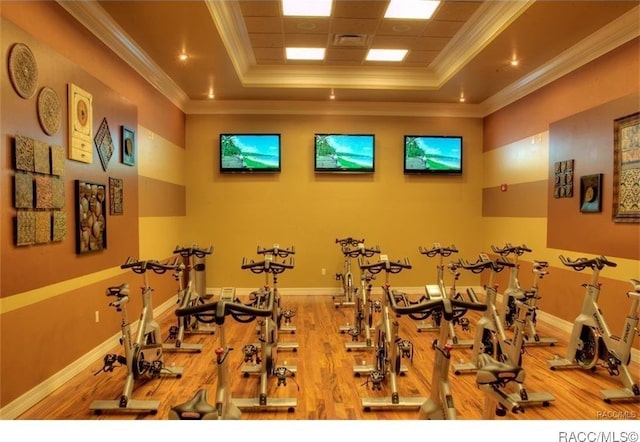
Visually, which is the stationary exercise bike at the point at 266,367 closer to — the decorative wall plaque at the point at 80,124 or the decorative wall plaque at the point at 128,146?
the decorative wall plaque at the point at 80,124

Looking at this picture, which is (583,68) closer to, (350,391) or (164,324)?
(350,391)

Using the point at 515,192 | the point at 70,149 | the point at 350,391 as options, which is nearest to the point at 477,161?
the point at 515,192

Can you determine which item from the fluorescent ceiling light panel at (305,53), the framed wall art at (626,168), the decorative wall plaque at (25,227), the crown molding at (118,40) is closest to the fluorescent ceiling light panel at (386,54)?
the fluorescent ceiling light panel at (305,53)

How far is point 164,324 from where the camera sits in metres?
5.19

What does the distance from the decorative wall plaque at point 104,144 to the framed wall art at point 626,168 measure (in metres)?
5.43

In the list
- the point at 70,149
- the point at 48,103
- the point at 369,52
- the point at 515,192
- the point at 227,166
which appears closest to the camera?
the point at 48,103

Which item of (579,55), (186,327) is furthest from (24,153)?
(579,55)

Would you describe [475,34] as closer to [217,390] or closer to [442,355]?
[442,355]

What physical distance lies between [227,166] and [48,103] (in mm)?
3712

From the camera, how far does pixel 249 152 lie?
267 inches

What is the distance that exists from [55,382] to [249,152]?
4528 mm

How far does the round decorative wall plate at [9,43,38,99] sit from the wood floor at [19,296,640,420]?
8.00 ft

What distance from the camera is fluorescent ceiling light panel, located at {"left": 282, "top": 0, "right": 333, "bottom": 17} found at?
13.4 ft

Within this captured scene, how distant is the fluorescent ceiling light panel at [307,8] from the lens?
13.4ft
